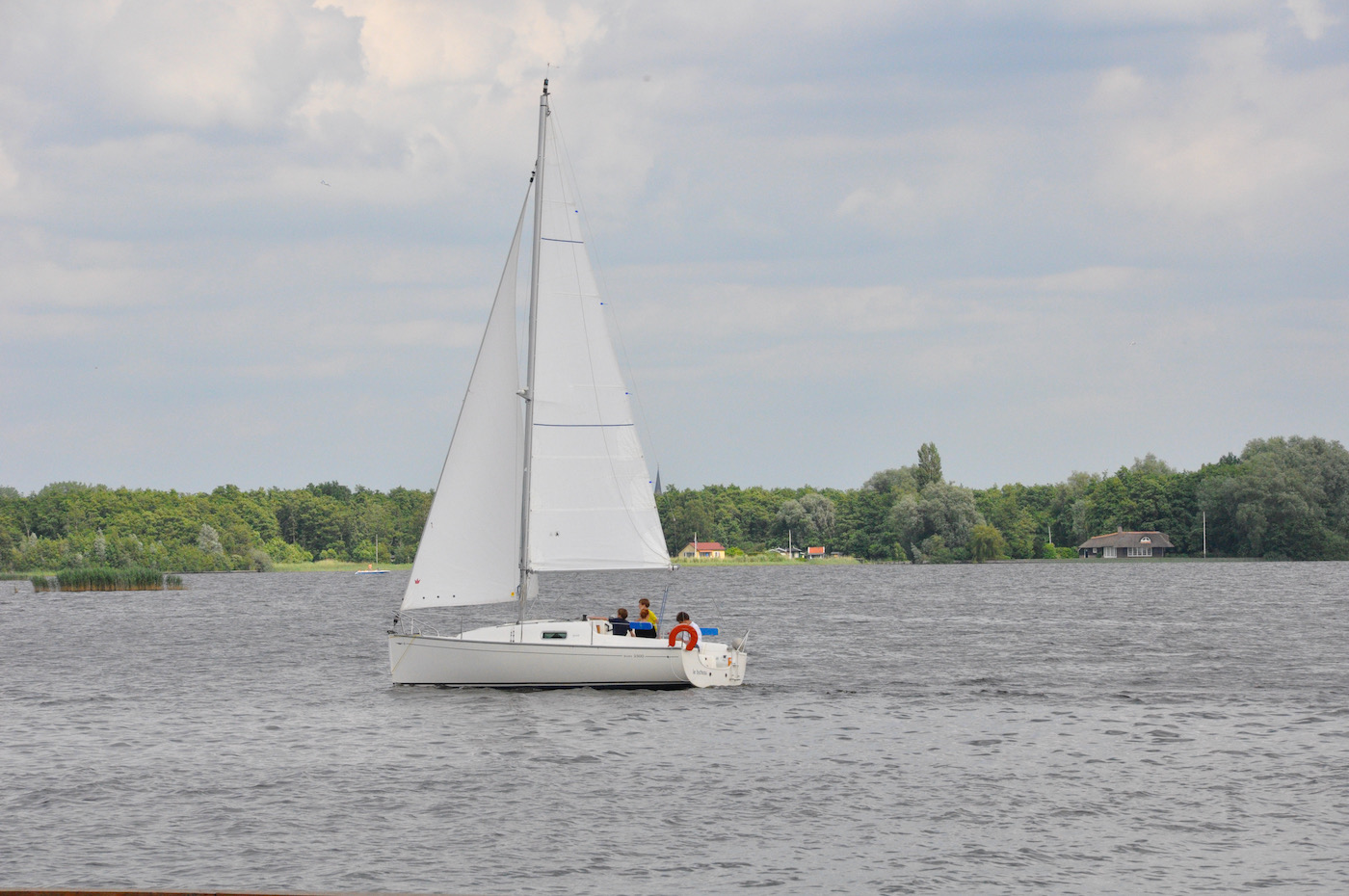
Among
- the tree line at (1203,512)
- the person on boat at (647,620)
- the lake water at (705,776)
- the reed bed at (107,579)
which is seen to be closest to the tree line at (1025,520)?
the tree line at (1203,512)

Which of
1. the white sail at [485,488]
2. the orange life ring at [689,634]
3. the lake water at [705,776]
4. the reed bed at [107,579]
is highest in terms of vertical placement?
the white sail at [485,488]

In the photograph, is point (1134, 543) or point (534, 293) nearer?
point (534, 293)

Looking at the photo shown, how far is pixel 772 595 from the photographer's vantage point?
113375mm

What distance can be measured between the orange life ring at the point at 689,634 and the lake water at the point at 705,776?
1752mm

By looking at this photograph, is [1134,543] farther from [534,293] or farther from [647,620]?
[534,293]

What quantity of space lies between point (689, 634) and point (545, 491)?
16.8ft

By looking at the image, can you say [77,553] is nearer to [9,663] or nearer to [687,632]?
[9,663]

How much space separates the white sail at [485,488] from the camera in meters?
33.7

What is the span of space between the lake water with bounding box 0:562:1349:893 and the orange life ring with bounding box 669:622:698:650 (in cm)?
175

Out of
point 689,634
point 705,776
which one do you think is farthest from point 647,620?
point 705,776

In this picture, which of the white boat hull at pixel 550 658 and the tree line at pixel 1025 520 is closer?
the white boat hull at pixel 550 658

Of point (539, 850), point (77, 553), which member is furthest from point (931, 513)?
point (539, 850)

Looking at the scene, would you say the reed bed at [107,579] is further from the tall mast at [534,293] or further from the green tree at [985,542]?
the green tree at [985,542]

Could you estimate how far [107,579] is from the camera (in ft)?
358
